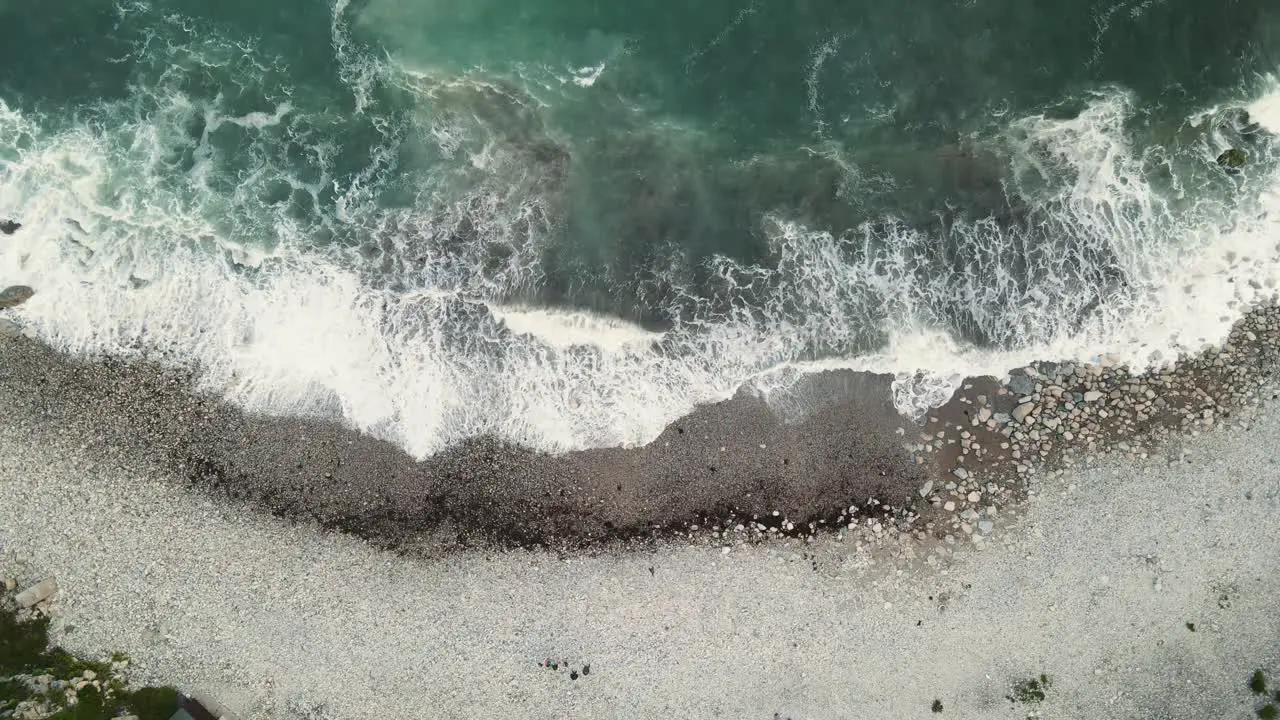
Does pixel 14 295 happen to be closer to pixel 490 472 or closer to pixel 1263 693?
pixel 490 472

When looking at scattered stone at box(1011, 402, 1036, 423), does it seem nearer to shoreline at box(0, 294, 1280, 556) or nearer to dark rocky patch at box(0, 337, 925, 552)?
shoreline at box(0, 294, 1280, 556)

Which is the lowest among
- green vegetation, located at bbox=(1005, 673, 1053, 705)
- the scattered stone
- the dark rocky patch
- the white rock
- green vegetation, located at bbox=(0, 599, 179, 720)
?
green vegetation, located at bbox=(0, 599, 179, 720)

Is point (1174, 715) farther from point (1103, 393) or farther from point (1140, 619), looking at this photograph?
point (1103, 393)

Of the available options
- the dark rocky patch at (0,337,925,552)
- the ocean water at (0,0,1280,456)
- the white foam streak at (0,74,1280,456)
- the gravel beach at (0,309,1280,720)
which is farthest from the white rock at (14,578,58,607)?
the ocean water at (0,0,1280,456)

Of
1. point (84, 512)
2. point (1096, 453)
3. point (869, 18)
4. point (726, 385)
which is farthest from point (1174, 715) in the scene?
point (84, 512)

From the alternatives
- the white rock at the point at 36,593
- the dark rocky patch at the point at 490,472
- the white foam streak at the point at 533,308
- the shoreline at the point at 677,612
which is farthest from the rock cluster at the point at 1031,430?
the white rock at the point at 36,593

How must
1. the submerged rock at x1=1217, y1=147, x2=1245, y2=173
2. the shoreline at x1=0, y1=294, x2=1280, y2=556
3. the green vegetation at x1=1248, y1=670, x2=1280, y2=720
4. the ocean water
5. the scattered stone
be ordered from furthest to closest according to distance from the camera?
the submerged rock at x1=1217, y1=147, x2=1245, y2=173 → the ocean water → the scattered stone → the shoreline at x1=0, y1=294, x2=1280, y2=556 → the green vegetation at x1=1248, y1=670, x2=1280, y2=720
